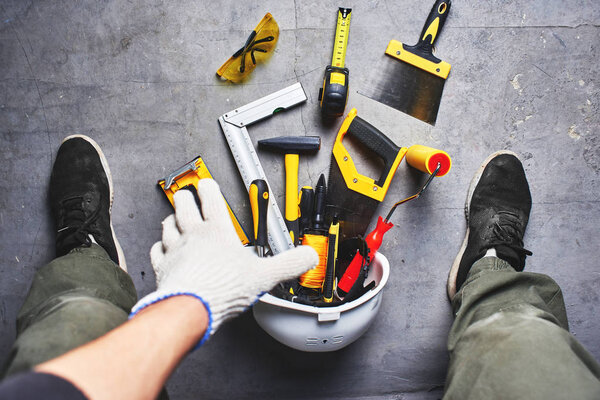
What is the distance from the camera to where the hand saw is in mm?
1253

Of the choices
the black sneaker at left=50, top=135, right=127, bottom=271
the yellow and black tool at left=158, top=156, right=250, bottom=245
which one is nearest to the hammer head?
the yellow and black tool at left=158, top=156, right=250, bottom=245

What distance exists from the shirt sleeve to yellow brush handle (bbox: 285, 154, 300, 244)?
0.80 metres

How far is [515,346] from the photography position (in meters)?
0.88

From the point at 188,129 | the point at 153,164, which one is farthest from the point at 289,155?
the point at 153,164

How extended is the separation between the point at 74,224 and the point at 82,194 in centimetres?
10

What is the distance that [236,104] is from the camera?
1338mm

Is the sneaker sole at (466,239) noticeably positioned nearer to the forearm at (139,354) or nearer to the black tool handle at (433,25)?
the black tool handle at (433,25)

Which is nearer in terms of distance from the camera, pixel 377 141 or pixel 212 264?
pixel 212 264

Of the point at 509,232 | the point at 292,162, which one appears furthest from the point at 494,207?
the point at 292,162

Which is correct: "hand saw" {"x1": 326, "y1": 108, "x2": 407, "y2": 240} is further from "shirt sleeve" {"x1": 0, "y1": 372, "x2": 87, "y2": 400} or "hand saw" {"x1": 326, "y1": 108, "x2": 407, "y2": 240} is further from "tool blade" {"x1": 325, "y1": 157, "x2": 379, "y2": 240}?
"shirt sleeve" {"x1": 0, "y1": 372, "x2": 87, "y2": 400}

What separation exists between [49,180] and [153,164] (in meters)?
0.36

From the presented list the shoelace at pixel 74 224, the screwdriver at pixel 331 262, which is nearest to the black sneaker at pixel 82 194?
the shoelace at pixel 74 224

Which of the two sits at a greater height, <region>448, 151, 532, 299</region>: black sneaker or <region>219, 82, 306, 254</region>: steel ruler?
<region>219, 82, 306, 254</region>: steel ruler

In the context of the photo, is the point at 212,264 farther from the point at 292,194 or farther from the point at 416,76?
the point at 416,76
